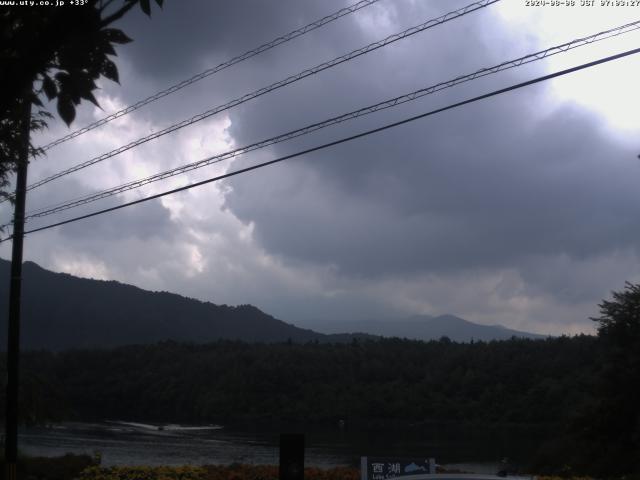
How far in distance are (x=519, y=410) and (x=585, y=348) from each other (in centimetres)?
886

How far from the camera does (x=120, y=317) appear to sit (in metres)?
108

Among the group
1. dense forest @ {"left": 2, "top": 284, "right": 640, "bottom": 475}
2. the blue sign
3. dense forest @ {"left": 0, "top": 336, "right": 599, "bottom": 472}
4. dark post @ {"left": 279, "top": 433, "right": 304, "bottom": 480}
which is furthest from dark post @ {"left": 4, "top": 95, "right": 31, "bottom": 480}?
dense forest @ {"left": 0, "top": 336, "right": 599, "bottom": 472}

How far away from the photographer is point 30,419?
61.5ft

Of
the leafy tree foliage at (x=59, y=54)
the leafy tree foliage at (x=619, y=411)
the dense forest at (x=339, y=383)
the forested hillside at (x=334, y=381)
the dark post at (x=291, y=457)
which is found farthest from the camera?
the forested hillside at (x=334, y=381)

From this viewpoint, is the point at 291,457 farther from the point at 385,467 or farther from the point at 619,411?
the point at 619,411

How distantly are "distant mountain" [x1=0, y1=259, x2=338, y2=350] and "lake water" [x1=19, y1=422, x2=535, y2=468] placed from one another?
5964 cm

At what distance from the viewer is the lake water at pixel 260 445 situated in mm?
23141

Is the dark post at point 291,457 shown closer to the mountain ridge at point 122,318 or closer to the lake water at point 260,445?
the lake water at point 260,445

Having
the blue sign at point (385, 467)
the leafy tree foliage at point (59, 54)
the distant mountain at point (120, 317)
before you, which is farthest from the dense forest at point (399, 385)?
the distant mountain at point (120, 317)

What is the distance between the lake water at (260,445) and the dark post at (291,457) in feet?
26.4

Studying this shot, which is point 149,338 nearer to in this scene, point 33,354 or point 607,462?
point 33,354

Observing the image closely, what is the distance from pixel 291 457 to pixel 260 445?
17.2 m

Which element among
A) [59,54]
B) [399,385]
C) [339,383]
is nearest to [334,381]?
[339,383]

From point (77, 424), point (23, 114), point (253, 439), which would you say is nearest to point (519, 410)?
point (253, 439)
